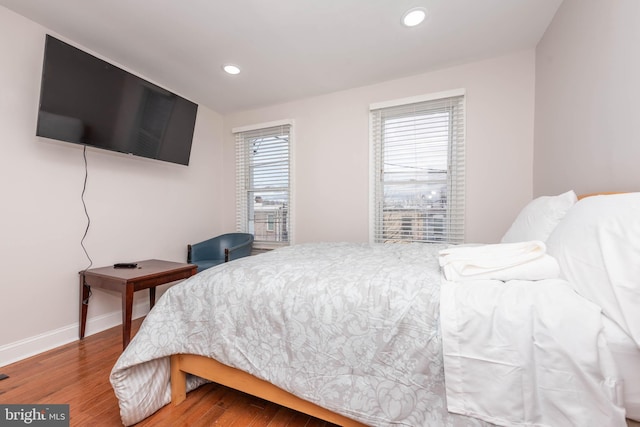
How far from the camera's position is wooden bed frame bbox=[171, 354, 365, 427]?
3.72ft

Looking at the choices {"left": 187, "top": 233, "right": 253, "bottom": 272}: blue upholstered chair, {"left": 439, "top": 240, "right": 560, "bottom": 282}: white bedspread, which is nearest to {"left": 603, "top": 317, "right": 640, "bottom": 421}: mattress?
{"left": 439, "top": 240, "right": 560, "bottom": 282}: white bedspread

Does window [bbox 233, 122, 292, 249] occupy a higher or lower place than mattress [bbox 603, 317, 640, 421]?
higher

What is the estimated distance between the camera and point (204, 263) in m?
2.90

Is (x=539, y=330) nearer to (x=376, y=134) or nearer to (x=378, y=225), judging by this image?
(x=378, y=225)

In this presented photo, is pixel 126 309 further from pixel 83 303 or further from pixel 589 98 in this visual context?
pixel 589 98

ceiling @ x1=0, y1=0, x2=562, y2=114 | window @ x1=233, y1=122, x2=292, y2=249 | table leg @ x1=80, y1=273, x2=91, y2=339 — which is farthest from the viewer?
window @ x1=233, y1=122, x2=292, y2=249

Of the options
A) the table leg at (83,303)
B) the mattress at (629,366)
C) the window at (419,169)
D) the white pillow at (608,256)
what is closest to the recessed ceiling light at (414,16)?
the window at (419,169)

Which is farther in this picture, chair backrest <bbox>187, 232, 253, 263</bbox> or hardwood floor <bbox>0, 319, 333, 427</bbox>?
chair backrest <bbox>187, 232, 253, 263</bbox>

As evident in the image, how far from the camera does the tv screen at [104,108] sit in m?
1.82

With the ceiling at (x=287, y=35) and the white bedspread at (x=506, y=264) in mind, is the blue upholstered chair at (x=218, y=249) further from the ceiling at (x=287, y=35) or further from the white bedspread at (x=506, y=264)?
the white bedspread at (x=506, y=264)

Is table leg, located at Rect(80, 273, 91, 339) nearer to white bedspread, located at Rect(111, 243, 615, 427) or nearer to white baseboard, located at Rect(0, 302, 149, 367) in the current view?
white baseboard, located at Rect(0, 302, 149, 367)

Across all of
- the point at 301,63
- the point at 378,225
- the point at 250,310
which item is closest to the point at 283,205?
the point at 378,225

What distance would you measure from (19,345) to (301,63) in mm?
3127

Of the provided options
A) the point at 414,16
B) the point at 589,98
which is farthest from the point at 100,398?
the point at 589,98
